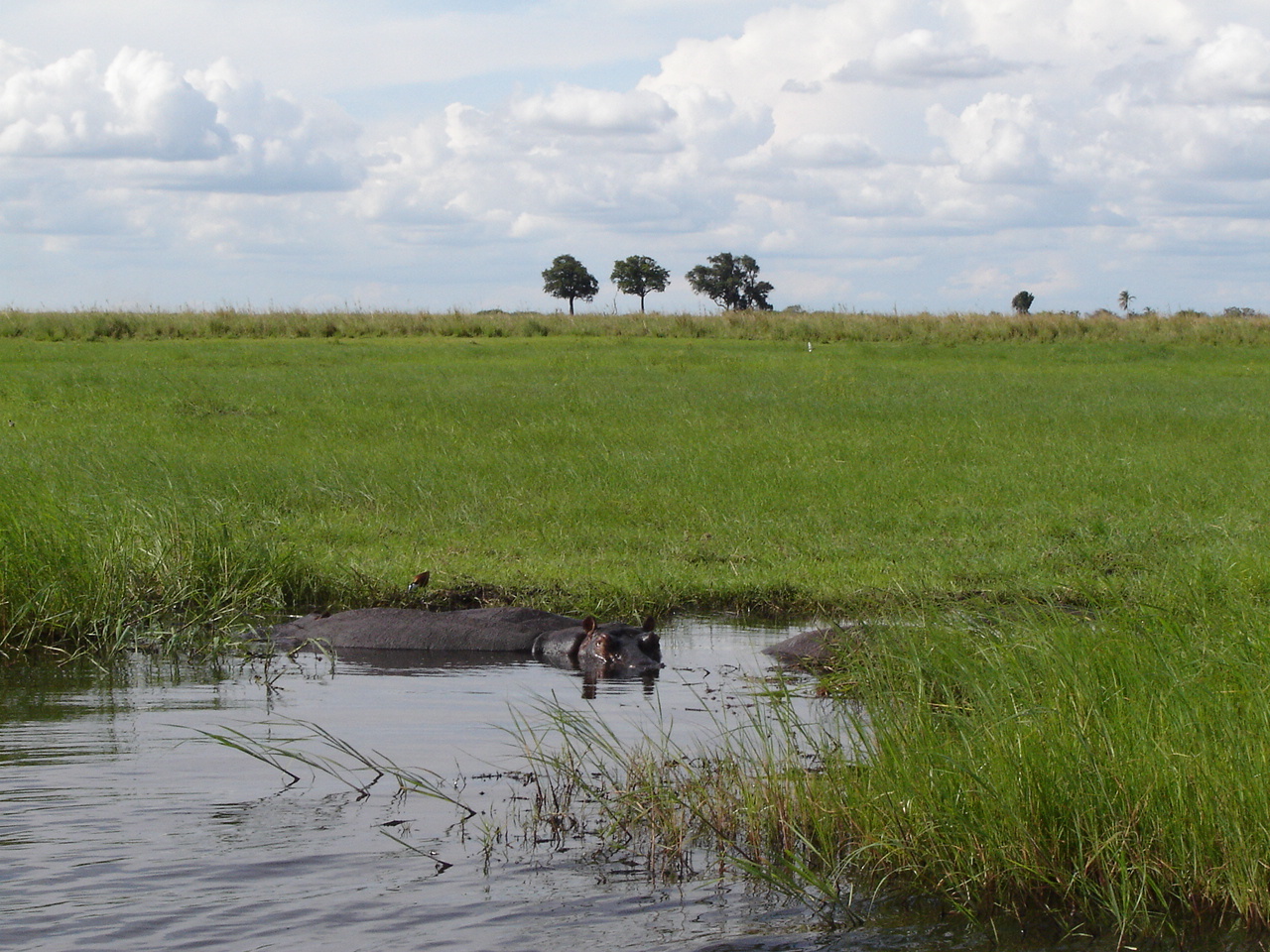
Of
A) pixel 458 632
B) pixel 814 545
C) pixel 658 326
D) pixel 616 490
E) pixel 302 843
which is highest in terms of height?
pixel 658 326

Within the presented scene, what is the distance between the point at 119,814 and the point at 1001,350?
35.6 m

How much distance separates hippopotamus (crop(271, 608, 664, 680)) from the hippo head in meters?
0.01

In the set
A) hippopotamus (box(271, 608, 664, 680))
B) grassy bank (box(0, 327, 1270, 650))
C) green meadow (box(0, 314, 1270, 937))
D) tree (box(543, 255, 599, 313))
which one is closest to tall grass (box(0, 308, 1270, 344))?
green meadow (box(0, 314, 1270, 937))

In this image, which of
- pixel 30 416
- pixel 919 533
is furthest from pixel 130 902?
pixel 30 416

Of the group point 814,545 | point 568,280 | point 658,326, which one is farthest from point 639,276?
point 814,545

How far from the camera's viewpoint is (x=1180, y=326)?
46.4 metres

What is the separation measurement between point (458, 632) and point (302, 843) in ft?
14.2

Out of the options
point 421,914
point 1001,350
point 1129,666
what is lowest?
point 421,914

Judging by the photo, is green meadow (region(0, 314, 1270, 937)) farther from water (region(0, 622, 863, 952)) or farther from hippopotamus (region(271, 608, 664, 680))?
hippopotamus (region(271, 608, 664, 680))

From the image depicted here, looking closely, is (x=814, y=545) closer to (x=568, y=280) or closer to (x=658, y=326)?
(x=658, y=326)

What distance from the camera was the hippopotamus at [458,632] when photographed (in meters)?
9.55

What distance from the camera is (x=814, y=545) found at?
13.3 m

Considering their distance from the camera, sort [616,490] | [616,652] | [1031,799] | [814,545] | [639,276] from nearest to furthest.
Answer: [1031,799] < [616,652] < [814,545] < [616,490] < [639,276]

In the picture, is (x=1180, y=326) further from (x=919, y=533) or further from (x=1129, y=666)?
(x=1129, y=666)
